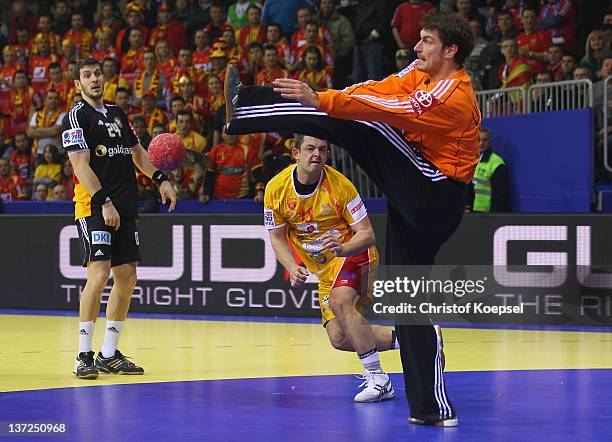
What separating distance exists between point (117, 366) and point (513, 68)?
25.6 feet

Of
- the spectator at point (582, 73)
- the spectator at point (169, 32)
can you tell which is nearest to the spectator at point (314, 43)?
the spectator at point (169, 32)

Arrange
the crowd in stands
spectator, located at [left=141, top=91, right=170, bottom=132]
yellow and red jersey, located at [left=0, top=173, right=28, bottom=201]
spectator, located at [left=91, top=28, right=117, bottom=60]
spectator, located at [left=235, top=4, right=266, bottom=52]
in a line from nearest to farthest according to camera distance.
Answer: the crowd in stands < spectator, located at [left=141, top=91, right=170, bottom=132] < yellow and red jersey, located at [left=0, top=173, right=28, bottom=201] < spectator, located at [left=235, top=4, right=266, bottom=52] < spectator, located at [left=91, top=28, right=117, bottom=60]

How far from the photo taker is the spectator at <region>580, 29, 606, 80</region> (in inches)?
589

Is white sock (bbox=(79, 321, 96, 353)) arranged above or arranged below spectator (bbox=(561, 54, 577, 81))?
below

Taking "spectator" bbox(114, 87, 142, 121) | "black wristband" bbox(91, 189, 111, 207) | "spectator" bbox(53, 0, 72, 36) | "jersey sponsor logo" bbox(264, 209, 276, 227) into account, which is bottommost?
"jersey sponsor logo" bbox(264, 209, 276, 227)

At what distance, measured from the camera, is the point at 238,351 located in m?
11.3

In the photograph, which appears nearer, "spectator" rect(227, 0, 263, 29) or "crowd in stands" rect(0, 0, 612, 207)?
"crowd in stands" rect(0, 0, 612, 207)

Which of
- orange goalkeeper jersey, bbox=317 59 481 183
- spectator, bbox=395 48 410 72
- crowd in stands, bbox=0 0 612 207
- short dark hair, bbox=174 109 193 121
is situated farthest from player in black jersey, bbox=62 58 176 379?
spectator, bbox=395 48 410 72

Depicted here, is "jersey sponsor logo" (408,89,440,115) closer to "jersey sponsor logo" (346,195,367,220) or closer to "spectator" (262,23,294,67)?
"jersey sponsor logo" (346,195,367,220)

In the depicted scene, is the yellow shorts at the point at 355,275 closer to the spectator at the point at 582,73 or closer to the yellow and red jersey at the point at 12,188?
the spectator at the point at 582,73

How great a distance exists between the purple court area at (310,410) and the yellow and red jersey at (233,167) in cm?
640

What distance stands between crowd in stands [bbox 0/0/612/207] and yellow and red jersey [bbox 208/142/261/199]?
0.02m

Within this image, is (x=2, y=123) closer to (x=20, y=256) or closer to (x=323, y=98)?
(x=20, y=256)

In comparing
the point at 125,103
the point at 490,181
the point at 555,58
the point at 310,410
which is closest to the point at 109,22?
the point at 125,103
